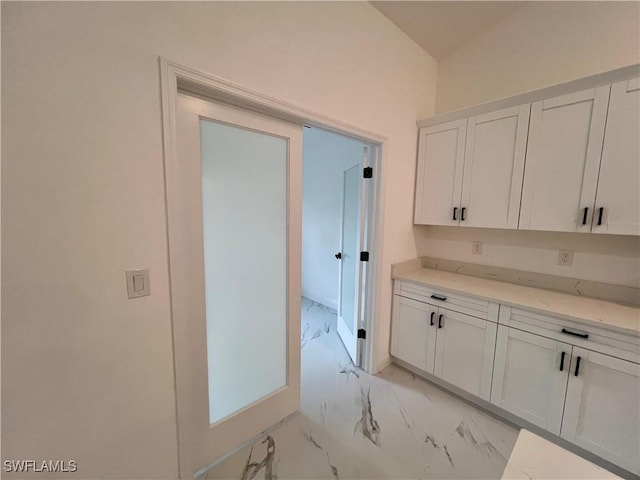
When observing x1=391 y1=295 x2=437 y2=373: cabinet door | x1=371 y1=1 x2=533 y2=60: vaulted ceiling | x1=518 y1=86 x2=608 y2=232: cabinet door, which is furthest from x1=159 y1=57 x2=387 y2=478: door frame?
x1=518 y1=86 x2=608 y2=232: cabinet door

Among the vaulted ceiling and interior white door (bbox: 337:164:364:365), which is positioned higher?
the vaulted ceiling

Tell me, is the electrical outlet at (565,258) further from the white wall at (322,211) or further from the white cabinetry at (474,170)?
the white wall at (322,211)

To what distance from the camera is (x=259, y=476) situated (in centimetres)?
141

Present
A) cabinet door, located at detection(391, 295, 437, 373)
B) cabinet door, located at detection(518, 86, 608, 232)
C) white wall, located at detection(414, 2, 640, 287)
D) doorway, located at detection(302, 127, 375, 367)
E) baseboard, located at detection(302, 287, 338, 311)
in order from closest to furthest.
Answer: cabinet door, located at detection(518, 86, 608, 232)
white wall, located at detection(414, 2, 640, 287)
cabinet door, located at detection(391, 295, 437, 373)
doorway, located at detection(302, 127, 375, 367)
baseboard, located at detection(302, 287, 338, 311)

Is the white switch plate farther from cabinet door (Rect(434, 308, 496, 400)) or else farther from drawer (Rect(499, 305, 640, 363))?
drawer (Rect(499, 305, 640, 363))

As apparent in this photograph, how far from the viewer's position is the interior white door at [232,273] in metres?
1.23

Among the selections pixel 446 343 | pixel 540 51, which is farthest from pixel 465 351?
pixel 540 51

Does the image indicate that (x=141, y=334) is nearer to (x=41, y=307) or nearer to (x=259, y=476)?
(x=41, y=307)

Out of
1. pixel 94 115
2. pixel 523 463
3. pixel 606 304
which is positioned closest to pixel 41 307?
pixel 94 115

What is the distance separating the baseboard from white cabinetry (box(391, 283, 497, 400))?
1545 millimetres

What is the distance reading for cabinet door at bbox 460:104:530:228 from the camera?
186 centimetres

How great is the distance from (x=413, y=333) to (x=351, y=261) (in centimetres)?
88

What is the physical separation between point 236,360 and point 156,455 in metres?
0.53

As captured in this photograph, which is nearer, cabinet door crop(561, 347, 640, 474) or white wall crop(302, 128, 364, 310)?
cabinet door crop(561, 347, 640, 474)
